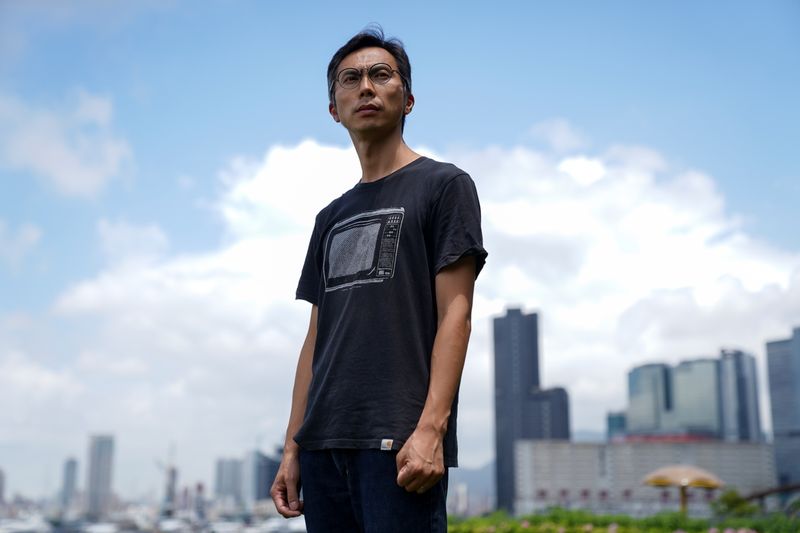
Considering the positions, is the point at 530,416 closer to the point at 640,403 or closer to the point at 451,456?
the point at 640,403

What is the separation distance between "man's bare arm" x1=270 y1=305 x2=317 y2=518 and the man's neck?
43cm

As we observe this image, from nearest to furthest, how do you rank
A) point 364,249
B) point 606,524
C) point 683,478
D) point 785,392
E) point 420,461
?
point 420,461, point 364,249, point 606,524, point 683,478, point 785,392

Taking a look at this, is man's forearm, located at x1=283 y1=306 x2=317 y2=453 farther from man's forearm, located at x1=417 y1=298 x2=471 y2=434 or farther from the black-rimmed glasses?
the black-rimmed glasses

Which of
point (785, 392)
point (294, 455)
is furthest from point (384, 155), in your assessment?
point (785, 392)

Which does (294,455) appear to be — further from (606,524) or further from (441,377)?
(606,524)

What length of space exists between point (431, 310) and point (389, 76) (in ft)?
1.90

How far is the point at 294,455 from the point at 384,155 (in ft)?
2.41

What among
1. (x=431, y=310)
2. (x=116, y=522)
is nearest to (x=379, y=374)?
(x=431, y=310)

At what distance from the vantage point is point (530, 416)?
138 m

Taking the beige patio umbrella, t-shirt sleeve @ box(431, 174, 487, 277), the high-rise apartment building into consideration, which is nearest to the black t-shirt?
t-shirt sleeve @ box(431, 174, 487, 277)

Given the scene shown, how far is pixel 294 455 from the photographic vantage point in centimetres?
180

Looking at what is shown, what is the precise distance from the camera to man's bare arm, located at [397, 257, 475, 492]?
1.46 meters

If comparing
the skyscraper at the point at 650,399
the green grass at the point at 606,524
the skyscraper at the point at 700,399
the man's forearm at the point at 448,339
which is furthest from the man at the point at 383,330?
the skyscraper at the point at 650,399

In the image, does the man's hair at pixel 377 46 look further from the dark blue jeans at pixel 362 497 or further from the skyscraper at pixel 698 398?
the skyscraper at pixel 698 398
